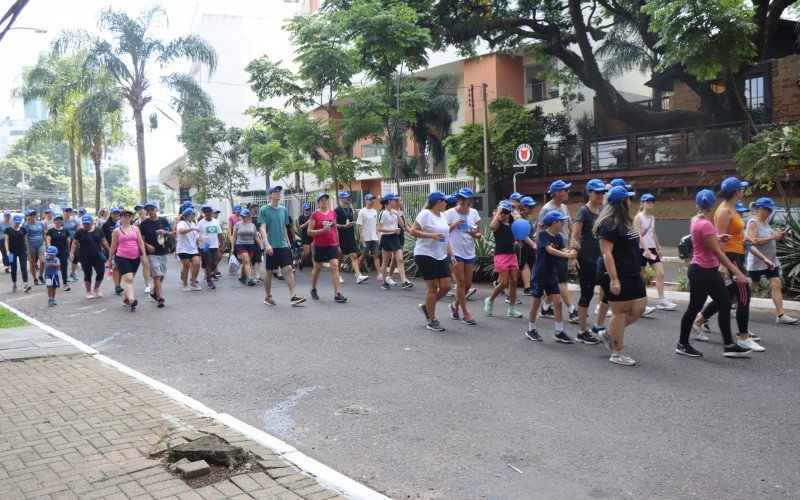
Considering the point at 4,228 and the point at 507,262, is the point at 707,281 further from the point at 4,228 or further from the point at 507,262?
the point at 4,228

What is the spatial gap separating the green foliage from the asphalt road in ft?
24.6

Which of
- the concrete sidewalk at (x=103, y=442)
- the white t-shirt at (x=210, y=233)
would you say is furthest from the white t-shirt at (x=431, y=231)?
the white t-shirt at (x=210, y=233)

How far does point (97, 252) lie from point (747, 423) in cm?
1214

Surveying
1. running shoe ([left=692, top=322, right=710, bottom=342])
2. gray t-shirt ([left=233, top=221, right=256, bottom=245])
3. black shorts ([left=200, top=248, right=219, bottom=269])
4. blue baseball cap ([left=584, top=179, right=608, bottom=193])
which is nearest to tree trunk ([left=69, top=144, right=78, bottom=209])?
black shorts ([left=200, top=248, right=219, bottom=269])

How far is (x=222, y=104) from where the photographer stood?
52.3m

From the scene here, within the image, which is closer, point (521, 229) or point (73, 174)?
point (521, 229)

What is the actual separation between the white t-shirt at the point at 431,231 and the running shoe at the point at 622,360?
282cm

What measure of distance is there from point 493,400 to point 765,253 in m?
4.91

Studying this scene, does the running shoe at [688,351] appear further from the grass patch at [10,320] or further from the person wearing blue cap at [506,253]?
the grass patch at [10,320]

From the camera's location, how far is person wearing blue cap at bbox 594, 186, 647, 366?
6.91 meters

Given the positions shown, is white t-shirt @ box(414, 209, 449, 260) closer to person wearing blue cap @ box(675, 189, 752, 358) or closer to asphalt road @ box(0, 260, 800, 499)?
asphalt road @ box(0, 260, 800, 499)

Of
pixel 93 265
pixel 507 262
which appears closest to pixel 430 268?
pixel 507 262

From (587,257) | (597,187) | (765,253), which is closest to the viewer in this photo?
(597,187)

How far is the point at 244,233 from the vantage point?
15.1 metres
